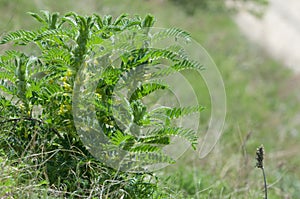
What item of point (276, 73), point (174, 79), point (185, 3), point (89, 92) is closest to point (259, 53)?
point (276, 73)

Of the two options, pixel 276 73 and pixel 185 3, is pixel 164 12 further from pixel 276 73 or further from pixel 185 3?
pixel 276 73

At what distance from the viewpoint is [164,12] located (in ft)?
38.2

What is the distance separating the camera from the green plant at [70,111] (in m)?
3.17

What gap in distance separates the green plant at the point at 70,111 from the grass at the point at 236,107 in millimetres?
226

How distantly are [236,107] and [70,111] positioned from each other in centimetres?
637

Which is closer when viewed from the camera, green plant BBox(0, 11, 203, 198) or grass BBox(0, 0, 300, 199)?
green plant BBox(0, 11, 203, 198)

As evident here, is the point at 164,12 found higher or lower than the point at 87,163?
higher

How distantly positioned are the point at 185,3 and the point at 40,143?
27.9 feet

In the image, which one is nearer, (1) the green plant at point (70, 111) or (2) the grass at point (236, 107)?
(1) the green plant at point (70, 111)

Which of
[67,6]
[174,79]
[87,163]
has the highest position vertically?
A: [67,6]

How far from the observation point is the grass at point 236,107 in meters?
5.14

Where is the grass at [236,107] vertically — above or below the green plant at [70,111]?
Answer: above

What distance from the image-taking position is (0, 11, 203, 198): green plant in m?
3.17

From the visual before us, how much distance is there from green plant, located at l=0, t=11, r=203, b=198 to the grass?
23 cm
